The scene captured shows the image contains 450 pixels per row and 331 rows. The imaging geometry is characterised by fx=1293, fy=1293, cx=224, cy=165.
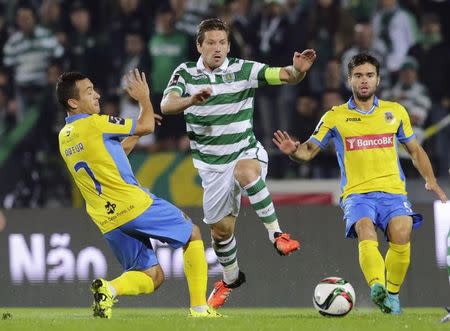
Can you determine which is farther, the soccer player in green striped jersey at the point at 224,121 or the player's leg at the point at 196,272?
the soccer player in green striped jersey at the point at 224,121

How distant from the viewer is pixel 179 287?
13094mm

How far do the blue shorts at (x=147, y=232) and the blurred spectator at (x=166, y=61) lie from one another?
21.5ft

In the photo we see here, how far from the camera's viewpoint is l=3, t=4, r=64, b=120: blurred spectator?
16812 millimetres

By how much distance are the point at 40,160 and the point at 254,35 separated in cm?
310

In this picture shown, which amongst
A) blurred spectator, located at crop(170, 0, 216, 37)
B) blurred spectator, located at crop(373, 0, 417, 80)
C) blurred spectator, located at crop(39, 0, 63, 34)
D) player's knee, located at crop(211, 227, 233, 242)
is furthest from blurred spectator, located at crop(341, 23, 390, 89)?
player's knee, located at crop(211, 227, 233, 242)

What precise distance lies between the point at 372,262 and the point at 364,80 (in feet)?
4.88

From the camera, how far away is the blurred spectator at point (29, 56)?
16812 mm

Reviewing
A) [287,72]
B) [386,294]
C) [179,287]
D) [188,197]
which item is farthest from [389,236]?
[188,197]

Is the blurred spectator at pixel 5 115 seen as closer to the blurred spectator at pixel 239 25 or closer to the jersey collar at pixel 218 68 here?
the blurred spectator at pixel 239 25

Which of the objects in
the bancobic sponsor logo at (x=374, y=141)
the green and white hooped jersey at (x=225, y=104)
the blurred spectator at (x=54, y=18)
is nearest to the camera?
the bancobic sponsor logo at (x=374, y=141)

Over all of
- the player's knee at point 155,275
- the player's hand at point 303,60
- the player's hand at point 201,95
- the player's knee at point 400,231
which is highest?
the player's hand at point 303,60

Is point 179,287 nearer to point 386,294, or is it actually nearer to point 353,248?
point 353,248

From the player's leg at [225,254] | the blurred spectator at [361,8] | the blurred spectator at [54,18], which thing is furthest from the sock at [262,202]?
the blurred spectator at [54,18]

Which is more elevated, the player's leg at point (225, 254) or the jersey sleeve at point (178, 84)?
the jersey sleeve at point (178, 84)
